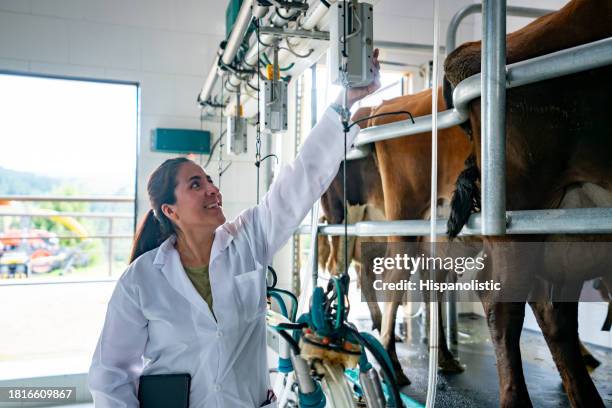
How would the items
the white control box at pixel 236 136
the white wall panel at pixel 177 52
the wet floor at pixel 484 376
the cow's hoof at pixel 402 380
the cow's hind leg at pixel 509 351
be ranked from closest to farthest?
the cow's hind leg at pixel 509 351, the wet floor at pixel 484 376, the cow's hoof at pixel 402 380, the white control box at pixel 236 136, the white wall panel at pixel 177 52

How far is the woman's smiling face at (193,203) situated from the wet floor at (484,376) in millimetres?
864

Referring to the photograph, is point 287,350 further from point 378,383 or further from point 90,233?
point 90,233

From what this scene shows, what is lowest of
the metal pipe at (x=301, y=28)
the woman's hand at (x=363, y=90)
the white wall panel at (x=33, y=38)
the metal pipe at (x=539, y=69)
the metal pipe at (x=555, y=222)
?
the metal pipe at (x=555, y=222)

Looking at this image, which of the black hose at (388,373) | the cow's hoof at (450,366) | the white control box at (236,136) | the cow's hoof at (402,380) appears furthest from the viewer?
the white control box at (236,136)

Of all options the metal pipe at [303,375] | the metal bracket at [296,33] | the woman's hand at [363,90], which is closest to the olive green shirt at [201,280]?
the metal pipe at [303,375]

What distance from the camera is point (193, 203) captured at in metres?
1.38

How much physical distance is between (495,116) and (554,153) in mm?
297

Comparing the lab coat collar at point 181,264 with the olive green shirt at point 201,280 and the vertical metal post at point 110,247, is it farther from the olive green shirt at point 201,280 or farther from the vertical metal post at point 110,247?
the vertical metal post at point 110,247

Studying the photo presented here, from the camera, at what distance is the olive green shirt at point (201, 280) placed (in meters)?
1.34

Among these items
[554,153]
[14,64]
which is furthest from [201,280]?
[14,64]

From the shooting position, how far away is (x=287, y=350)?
45.3 inches

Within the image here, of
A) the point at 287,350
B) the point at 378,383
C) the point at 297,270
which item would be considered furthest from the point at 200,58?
the point at 378,383

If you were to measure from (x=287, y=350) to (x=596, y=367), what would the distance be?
60.6 inches

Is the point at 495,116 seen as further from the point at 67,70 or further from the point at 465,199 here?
the point at 67,70
